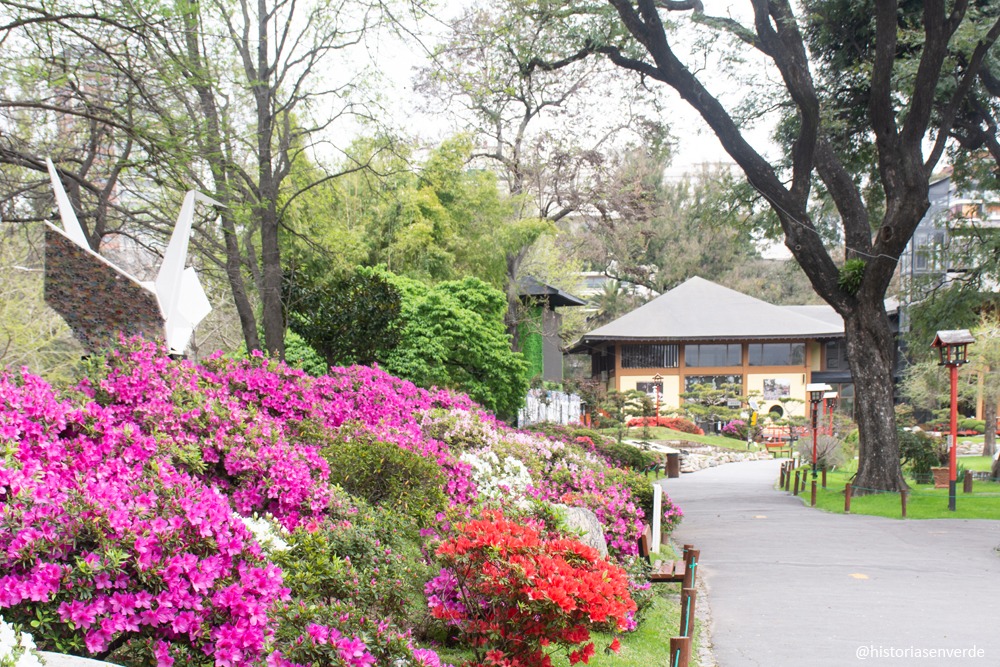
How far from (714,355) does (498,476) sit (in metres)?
41.9

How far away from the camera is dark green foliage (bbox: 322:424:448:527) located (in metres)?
6.95

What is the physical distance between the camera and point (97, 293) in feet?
24.5

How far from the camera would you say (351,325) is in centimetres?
1566

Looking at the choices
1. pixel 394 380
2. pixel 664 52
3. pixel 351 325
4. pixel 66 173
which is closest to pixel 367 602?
pixel 66 173

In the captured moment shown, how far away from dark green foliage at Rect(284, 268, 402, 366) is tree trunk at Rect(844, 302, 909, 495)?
9339mm

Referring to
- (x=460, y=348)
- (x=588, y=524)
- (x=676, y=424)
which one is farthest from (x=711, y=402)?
(x=588, y=524)

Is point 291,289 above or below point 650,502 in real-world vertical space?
above

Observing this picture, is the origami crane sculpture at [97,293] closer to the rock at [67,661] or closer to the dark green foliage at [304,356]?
the rock at [67,661]

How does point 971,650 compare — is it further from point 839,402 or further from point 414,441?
point 839,402

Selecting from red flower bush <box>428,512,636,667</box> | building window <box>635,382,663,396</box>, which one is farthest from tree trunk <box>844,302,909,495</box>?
building window <box>635,382,663,396</box>

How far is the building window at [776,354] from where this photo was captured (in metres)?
48.5

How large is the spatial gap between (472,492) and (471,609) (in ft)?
10.6

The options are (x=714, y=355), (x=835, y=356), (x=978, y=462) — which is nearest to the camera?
(x=978, y=462)

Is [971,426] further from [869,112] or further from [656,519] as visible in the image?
[656,519]
